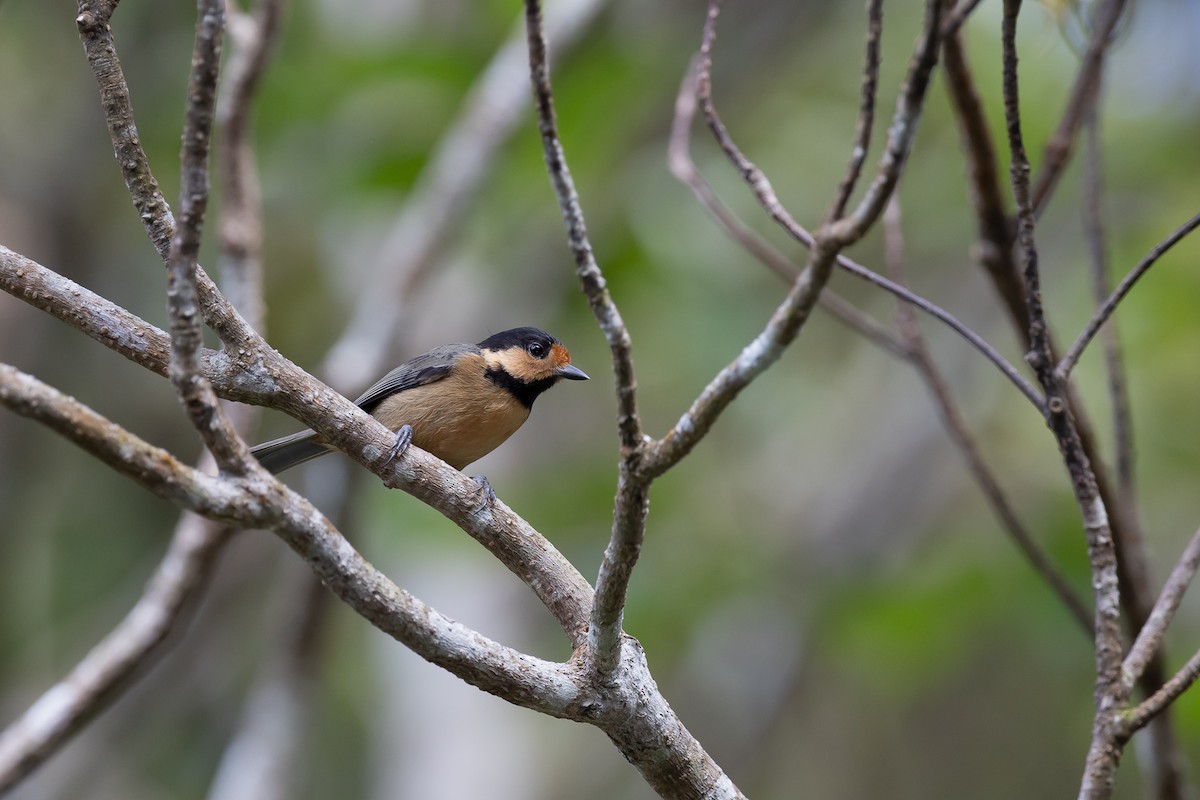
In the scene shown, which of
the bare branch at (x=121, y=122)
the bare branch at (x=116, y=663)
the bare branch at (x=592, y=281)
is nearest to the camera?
the bare branch at (x=592, y=281)

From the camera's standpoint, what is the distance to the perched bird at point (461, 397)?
4582mm

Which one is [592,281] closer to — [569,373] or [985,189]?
[985,189]

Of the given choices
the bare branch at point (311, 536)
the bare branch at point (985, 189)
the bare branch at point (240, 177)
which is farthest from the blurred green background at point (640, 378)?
the bare branch at point (311, 536)

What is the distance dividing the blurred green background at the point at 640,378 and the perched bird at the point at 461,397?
1592 millimetres

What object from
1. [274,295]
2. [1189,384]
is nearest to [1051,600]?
[1189,384]

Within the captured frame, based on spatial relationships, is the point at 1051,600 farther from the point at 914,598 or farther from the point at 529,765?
the point at 529,765

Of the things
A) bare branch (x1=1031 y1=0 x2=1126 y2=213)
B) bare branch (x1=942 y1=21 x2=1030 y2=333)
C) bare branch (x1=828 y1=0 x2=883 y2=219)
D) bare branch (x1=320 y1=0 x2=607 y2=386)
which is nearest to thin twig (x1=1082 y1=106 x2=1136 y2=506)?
bare branch (x1=1031 y1=0 x2=1126 y2=213)

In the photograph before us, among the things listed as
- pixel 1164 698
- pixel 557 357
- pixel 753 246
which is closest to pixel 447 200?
pixel 557 357

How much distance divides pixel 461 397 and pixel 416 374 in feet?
1.10

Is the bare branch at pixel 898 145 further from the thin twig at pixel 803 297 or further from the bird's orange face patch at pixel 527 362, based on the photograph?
the bird's orange face patch at pixel 527 362

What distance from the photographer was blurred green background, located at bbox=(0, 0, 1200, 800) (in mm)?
6562

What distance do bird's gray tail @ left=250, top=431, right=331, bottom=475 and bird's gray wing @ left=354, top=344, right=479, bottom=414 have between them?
0.34 m

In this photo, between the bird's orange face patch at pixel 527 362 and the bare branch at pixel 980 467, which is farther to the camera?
the bird's orange face patch at pixel 527 362

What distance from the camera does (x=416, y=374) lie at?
4863 mm
